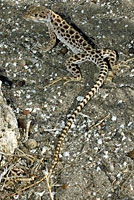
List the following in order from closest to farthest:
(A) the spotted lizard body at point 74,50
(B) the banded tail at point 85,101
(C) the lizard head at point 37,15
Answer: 1. (B) the banded tail at point 85,101
2. (A) the spotted lizard body at point 74,50
3. (C) the lizard head at point 37,15

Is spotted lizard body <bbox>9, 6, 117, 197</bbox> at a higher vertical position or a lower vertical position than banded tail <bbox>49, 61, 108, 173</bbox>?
higher

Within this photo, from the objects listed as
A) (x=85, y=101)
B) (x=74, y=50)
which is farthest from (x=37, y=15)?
(x=85, y=101)

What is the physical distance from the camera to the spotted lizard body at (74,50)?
5273 millimetres

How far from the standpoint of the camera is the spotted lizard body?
17.3ft

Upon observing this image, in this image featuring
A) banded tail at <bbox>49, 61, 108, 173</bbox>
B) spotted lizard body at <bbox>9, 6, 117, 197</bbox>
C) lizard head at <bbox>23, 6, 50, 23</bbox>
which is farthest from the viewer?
lizard head at <bbox>23, 6, 50, 23</bbox>

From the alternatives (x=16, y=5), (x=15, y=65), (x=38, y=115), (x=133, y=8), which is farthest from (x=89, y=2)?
(x=38, y=115)

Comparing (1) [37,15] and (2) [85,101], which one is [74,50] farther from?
(2) [85,101]

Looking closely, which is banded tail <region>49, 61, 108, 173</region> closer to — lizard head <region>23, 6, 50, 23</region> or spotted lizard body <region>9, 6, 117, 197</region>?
spotted lizard body <region>9, 6, 117, 197</region>

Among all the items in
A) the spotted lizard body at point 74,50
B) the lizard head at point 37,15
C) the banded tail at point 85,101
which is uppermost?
the lizard head at point 37,15

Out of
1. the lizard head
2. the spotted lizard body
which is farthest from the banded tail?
the lizard head

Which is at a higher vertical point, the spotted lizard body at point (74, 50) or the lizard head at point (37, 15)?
the lizard head at point (37, 15)

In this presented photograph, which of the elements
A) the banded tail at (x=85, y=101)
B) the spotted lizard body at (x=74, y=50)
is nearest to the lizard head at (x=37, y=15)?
the spotted lizard body at (x=74, y=50)

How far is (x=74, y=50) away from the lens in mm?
6156

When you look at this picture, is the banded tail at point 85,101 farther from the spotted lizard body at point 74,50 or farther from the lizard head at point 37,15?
the lizard head at point 37,15
